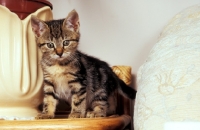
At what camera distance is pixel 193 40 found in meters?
0.67

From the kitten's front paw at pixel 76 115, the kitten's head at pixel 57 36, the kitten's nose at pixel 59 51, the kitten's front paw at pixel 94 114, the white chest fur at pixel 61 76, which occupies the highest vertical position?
the kitten's head at pixel 57 36

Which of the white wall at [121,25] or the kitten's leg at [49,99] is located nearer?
the kitten's leg at [49,99]

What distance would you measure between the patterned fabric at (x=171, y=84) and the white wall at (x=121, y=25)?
1.32 feet

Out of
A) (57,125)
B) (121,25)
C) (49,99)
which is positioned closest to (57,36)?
(49,99)

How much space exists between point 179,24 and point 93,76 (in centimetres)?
27

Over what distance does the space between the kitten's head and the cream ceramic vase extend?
35mm

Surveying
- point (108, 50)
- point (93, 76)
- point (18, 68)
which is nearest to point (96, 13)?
point (108, 50)

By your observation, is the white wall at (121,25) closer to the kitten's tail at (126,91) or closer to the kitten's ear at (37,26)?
the kitten's tail at (126,91)

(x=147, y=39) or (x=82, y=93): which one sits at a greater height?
(x=147, y=39)

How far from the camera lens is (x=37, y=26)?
820 mm

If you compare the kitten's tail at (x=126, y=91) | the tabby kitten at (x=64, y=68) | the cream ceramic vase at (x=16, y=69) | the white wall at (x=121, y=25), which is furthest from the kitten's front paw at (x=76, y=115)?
the white wall at (x=121, y=25)

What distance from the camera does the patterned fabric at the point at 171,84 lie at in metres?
0.58

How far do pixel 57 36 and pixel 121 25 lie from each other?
15.5 inches

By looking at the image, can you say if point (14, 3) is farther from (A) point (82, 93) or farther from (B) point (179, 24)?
(B) point (179, 24)
